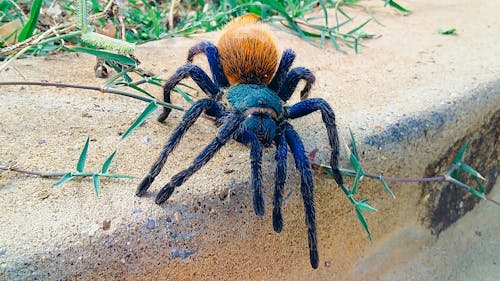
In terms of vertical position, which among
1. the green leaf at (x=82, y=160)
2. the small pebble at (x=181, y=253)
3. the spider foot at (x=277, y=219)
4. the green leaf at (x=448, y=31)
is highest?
the green leaf at (x=82, y=160)

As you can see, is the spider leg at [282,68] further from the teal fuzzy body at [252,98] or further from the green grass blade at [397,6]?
the green grass blade at [397,6]

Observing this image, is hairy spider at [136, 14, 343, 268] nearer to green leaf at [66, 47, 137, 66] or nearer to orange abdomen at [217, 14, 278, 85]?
orange abdomen at [217, 14, 278, 85]

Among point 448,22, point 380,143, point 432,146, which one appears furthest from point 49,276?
point 448,22

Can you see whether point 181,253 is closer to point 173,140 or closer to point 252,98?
point 173,140

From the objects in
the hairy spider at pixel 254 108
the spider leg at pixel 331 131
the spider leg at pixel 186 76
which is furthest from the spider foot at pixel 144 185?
the spider leg at pixel 331 131

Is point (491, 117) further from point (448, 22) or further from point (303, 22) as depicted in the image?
point (303, 22)

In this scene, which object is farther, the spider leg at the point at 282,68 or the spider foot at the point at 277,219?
the spider leg at the point at 282,68

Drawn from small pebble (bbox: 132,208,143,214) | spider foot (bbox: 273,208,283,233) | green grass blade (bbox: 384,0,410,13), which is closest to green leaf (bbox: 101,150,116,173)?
small pebble (bbox: 132,208,143,214)
